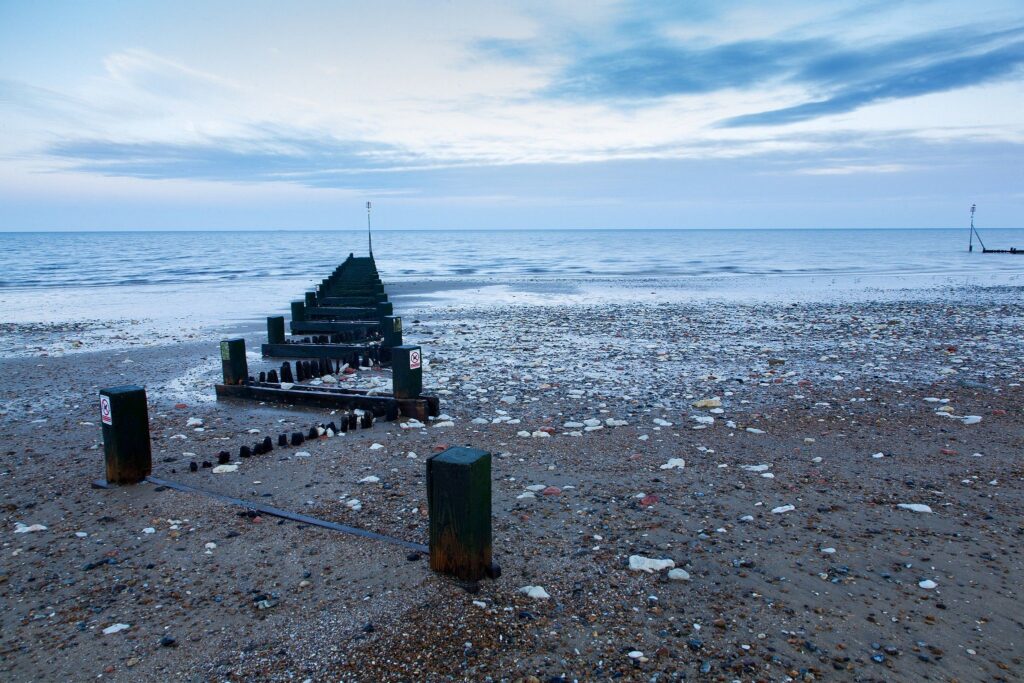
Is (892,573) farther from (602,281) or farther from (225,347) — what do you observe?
(602,281)

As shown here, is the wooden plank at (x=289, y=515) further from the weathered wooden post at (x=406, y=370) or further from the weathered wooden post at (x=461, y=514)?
the weathered wooden post at (x=406, y=370)

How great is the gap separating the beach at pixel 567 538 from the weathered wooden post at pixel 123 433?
170mm

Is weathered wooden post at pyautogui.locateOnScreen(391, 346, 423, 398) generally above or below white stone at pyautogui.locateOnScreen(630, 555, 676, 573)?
above

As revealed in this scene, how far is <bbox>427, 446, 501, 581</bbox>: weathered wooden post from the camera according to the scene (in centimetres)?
370

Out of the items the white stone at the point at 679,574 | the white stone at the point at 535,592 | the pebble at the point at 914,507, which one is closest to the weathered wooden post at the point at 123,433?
the white stone at the point at 535,592

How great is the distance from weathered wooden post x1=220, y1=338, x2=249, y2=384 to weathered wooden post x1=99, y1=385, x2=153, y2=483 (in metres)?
3.01

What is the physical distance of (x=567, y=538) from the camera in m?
4.46

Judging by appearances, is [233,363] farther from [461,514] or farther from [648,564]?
[648,564]

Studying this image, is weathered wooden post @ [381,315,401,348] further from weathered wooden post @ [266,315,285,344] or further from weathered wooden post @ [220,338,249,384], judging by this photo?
weathered wooden post @ [266,315,285,344]

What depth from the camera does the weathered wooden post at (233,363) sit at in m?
8.47

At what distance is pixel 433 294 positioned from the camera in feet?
86.6

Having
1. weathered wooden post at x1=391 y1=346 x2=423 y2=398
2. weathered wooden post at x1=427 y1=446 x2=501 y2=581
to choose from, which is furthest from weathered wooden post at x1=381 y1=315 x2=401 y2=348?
weathered wooden post at x1=427 y1=446 x2=501 y2=581

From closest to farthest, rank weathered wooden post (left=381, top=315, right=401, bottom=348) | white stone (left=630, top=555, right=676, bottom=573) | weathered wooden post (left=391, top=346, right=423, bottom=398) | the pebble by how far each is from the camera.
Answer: white stone (left=630, top=555, right=676, bottom=573) → the pebble → weathered wooden post (left=391, top=346, right=423, bottom=398) → weathered wooden post (left=381, top=315, right=401, bottom=348)

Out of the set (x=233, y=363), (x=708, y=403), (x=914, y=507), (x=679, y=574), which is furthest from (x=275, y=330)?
(x=914, y=507)
